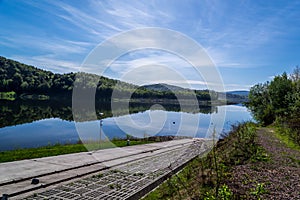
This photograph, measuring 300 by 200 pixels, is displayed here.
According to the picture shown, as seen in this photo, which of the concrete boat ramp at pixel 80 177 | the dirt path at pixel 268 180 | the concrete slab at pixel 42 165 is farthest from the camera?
the concrete slab at pixel 42 165

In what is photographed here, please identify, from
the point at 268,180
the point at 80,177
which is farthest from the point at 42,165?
the point at 268,180

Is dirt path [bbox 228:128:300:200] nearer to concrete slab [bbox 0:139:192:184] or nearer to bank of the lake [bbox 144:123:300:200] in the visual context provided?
bank of the lake [bbox 144:123:300:200]

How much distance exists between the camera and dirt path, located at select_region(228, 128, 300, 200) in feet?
15.6

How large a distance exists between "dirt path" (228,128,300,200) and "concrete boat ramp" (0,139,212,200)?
214 centimetres

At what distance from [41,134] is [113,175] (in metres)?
17.8

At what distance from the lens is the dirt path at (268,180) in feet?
15.6

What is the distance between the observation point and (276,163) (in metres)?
7.59

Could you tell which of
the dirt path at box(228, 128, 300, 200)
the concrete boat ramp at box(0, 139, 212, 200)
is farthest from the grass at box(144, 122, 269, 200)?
the concrete boat ramp at box(0, 139, 212, 200)

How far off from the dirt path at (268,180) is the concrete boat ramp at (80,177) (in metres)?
2.14

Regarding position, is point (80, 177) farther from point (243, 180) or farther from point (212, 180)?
point (243, 180)

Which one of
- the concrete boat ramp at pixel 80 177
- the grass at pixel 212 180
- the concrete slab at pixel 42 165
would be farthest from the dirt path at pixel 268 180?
the concrete slab at pixel 42 165

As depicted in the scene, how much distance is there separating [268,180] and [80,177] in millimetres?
5033

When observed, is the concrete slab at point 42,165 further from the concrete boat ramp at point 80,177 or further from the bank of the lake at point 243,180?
the bank of the lake at point 243,180

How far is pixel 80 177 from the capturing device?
290 inches
